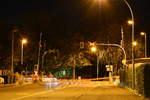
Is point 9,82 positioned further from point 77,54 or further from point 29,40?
point 77,54

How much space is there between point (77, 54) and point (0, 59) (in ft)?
71.2

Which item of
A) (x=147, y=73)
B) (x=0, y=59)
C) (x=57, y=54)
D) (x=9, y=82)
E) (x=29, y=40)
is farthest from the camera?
(x=57, y=54)

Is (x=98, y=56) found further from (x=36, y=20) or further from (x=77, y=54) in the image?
(x=36, y=20)

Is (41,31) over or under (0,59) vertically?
over

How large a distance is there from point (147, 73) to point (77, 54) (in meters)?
62.9

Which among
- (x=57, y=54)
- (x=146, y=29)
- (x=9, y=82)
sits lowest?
(x=9, y=82)

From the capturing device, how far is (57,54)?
8981cm

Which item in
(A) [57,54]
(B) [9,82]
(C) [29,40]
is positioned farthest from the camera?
(A) [57,54]

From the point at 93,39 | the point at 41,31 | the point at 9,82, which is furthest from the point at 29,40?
the point at 9,82

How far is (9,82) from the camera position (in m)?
57.3

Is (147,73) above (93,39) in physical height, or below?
below

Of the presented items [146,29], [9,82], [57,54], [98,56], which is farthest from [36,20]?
[9,82]

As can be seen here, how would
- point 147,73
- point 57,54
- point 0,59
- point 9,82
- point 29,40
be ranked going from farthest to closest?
point 57,54 < point 29,40 < point 0,59 < point 9,82 < point 147,73

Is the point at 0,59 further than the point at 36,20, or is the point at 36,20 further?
the point at 36,20
